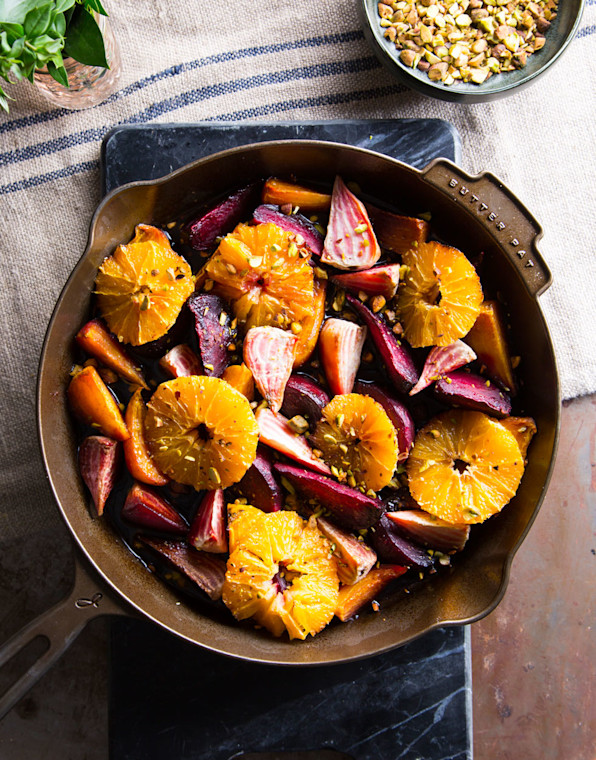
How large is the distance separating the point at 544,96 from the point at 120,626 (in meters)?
1.84

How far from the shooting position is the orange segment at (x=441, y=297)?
5.13 feet

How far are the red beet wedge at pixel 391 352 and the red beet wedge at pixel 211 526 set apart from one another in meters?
0.49

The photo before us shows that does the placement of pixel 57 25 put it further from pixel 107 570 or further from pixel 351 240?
pixel 107 570

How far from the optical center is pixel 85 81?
6.00 feet

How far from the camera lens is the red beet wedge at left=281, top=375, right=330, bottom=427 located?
1614 millimetres

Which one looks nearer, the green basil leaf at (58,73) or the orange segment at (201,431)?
the orange segment at (201,431)

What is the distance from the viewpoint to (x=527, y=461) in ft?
5.44

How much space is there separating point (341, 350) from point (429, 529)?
1.54 feet

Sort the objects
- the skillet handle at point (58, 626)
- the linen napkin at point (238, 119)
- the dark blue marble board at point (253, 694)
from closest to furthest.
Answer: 1. the skillet handle at point (58, 626)
2. the dark blue marble board at point (253, 694)
3. the linen napkin at point (238, 119)

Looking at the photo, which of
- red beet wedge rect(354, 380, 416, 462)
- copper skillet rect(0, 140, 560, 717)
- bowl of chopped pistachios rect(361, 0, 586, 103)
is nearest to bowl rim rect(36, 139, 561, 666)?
copper skillet rect(0, 140, 560, 717)

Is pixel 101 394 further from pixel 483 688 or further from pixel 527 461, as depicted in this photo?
pixel 483 688

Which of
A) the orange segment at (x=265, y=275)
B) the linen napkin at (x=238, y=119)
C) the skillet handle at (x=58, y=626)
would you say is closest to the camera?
the skillet handle at (x=58, y=626)

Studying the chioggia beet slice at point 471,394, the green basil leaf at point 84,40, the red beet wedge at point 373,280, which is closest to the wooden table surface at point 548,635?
the chioggia beet slice at point 471,394

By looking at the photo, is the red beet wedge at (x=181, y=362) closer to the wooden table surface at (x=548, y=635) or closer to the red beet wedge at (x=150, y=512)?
the red beet wedge at (x=150, y=512)
